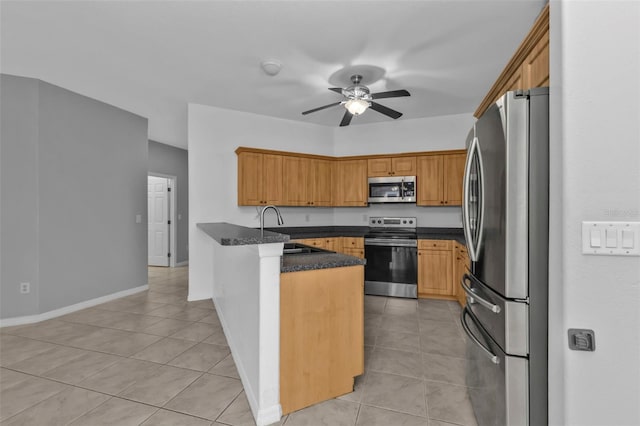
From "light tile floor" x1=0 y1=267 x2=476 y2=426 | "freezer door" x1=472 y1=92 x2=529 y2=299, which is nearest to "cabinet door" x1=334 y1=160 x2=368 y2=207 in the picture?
"light tile floor" x1=0 y1=267 x2=476 y2=426

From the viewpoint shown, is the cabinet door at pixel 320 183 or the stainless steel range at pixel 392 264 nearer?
the stainless steel range at pixel 392 264

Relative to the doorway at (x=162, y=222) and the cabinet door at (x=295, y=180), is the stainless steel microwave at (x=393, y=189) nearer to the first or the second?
the cabinet door at (x=295, y=180)

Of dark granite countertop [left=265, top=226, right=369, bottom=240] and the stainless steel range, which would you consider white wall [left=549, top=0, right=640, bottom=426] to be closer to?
the stainless steel range

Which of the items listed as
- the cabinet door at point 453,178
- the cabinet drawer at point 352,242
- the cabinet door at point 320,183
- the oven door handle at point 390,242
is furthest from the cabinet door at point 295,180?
the cabinet door at point 453,178

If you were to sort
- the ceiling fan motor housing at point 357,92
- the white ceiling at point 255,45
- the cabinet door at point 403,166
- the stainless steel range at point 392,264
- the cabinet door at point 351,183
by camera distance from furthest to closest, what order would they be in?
1. the cabinet door at point 351,183
2. the cabinet door at point 403,166
3. the stainless steel range at point 392,264
4. the ceiling fan motor housing at point 357,92
5. the white ceiling at point 255,45

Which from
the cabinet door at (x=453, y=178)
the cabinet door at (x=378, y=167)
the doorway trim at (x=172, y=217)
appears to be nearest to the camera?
the cabinet door at (x=453, y=178)

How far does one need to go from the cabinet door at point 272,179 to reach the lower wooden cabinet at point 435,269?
2.26 m

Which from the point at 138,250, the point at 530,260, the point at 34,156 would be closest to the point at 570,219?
the point at 530,260

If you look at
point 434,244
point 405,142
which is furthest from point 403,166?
Result: point 434,244

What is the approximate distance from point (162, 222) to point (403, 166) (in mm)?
5356

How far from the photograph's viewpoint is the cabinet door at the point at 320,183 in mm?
4785

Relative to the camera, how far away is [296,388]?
1.78 m

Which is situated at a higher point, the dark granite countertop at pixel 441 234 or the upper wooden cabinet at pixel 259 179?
the upper wooden cabinet at pixel 259 179

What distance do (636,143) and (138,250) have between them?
214 inches
